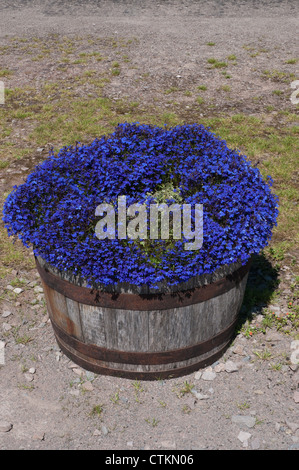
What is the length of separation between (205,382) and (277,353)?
2.89ft

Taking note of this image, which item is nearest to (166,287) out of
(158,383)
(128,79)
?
(158,383)

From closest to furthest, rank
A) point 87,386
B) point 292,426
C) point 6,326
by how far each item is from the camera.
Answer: point 292,426 < point 87,386 < point 6,326

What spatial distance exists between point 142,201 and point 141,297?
1042mm

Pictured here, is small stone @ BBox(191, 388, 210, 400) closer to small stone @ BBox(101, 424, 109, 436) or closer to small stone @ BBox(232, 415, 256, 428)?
small stone @ BBox(232, 415, 256, 428)

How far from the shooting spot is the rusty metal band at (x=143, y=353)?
4.42m

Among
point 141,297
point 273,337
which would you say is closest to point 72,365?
point 141,297

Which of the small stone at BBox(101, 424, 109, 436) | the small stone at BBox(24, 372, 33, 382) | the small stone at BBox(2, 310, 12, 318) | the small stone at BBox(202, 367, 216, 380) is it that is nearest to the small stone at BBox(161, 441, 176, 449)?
the small stone at BBox(101, 424, 109, 436)

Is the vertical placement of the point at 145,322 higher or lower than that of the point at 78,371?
higher

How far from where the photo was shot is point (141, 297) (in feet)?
13.1

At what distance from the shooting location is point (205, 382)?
471 cm

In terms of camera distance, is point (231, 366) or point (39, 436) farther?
point (231, 366)

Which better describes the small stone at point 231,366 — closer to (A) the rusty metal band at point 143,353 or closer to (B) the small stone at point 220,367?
(B) the small stone at point 220,367

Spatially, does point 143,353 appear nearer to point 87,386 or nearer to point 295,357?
point 87,386

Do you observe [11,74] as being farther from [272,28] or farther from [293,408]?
[293,408]
